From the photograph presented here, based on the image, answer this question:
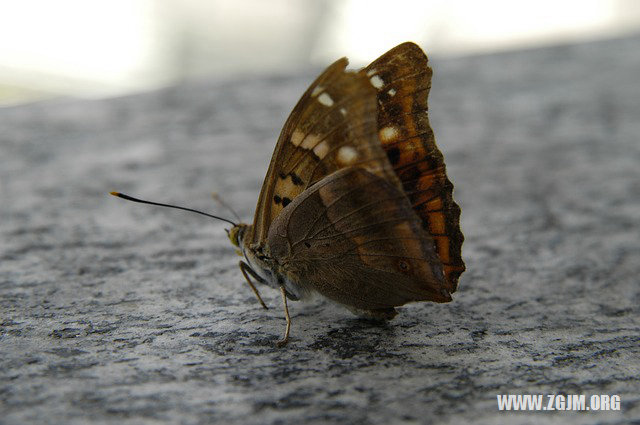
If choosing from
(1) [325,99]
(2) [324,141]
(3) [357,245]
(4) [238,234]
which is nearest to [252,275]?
(4) [238,234]

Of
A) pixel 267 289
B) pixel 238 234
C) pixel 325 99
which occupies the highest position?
pixel 325 99

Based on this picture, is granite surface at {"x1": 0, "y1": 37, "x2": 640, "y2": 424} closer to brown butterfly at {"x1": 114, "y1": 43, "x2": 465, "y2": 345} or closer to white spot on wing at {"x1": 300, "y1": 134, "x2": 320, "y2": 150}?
brown butterfly at {"x1": 114, "y1": 43, "x2": 465, "y2": 345}

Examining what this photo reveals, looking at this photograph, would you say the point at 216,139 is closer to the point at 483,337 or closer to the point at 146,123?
the point at 146,123

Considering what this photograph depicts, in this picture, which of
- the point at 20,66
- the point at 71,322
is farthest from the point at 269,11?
the point at 71,322

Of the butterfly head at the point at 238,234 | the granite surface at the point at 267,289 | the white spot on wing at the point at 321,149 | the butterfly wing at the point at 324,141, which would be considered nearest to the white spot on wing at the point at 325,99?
the butterfly wing at the point at 324,141

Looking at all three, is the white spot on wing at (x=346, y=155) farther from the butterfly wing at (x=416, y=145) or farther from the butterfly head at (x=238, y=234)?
the butterfly head at (x=238, y=234)

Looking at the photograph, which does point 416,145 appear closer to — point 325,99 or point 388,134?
point 388,134
